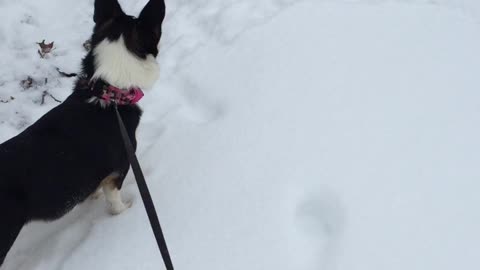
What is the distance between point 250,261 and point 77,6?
2903 mm

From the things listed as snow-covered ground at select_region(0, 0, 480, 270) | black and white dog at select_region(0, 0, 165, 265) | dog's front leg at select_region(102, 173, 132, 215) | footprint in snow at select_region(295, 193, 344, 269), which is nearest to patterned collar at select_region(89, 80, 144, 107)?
black and white dog at select_region(0, 0, 165, 265)

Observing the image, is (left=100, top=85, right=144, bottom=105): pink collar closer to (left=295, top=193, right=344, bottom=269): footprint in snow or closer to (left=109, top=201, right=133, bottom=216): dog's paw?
(left=109, top=201, right=133, bottom=216): dog's paw

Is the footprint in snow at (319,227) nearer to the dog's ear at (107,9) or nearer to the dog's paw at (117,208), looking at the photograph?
the dog's paw at (117,208)

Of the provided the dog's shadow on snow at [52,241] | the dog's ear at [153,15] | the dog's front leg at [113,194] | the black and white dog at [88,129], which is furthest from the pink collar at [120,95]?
the dog's shadow on snow at [52,241]

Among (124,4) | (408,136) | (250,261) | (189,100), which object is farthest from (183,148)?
(124,4)

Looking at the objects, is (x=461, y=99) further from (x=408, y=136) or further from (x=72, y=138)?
(x=72, y=138)

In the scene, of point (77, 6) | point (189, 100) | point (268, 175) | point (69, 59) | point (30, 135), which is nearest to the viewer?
point (30, 135)

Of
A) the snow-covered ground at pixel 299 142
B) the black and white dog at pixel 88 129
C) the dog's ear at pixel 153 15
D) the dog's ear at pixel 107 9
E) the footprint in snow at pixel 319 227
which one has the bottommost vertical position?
the footprint in snow at pixel 319 227

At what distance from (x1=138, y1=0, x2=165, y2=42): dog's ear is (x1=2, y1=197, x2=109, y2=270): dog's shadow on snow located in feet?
3.59

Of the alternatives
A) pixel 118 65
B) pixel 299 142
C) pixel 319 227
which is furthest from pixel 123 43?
pixel 319 227

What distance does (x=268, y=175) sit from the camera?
7.94 ft

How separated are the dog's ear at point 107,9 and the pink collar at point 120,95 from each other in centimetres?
35

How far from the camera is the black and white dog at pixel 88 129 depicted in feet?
6.56

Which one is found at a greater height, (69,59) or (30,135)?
(30,135)
